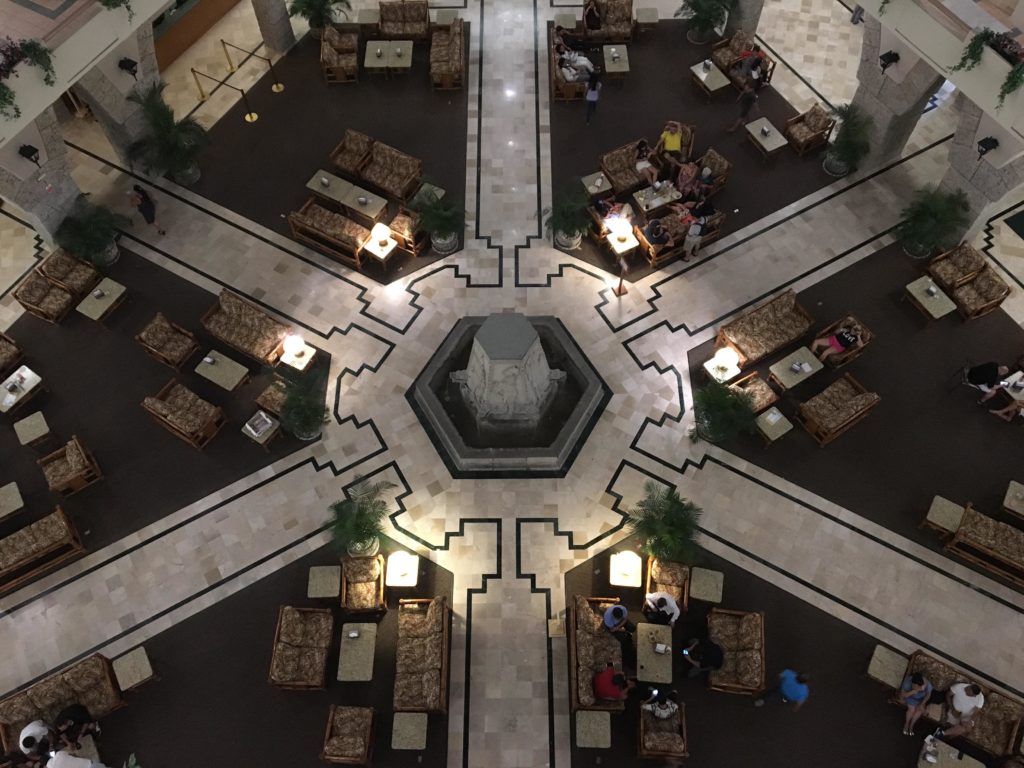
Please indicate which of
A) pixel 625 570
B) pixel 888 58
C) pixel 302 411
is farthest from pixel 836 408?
pixel 302 411

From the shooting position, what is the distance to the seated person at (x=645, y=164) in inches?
662

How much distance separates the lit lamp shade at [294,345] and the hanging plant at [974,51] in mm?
12946

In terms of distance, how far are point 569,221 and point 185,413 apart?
8.59m

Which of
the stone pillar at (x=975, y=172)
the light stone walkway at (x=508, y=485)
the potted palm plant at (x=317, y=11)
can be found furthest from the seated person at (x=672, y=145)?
the potted palm plant at (x=317, y=11)

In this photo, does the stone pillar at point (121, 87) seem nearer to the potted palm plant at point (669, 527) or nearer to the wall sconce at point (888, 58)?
the potted palm plant at point (669, 527)

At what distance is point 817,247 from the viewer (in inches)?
647

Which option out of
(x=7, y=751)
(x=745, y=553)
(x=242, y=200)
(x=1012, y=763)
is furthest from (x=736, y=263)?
(x=7, y=751)

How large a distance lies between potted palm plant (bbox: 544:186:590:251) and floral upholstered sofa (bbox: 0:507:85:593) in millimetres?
11018

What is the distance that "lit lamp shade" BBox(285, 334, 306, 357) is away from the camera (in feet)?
48.4

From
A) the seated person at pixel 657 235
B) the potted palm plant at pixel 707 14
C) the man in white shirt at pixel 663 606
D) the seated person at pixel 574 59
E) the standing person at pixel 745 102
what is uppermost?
the potted palm plant at pixel 707 14

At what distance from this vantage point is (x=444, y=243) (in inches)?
640

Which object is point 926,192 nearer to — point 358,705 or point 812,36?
point 812,36

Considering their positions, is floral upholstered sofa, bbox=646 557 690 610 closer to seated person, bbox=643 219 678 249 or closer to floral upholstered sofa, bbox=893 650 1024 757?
floral upholstered sofa, bbox=893 650 1024 757

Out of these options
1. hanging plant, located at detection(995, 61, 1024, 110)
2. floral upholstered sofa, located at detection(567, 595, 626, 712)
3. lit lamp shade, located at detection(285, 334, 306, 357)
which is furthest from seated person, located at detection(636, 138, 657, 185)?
floral upholstered sofa, located at detection(567, 595, 626, 712)
